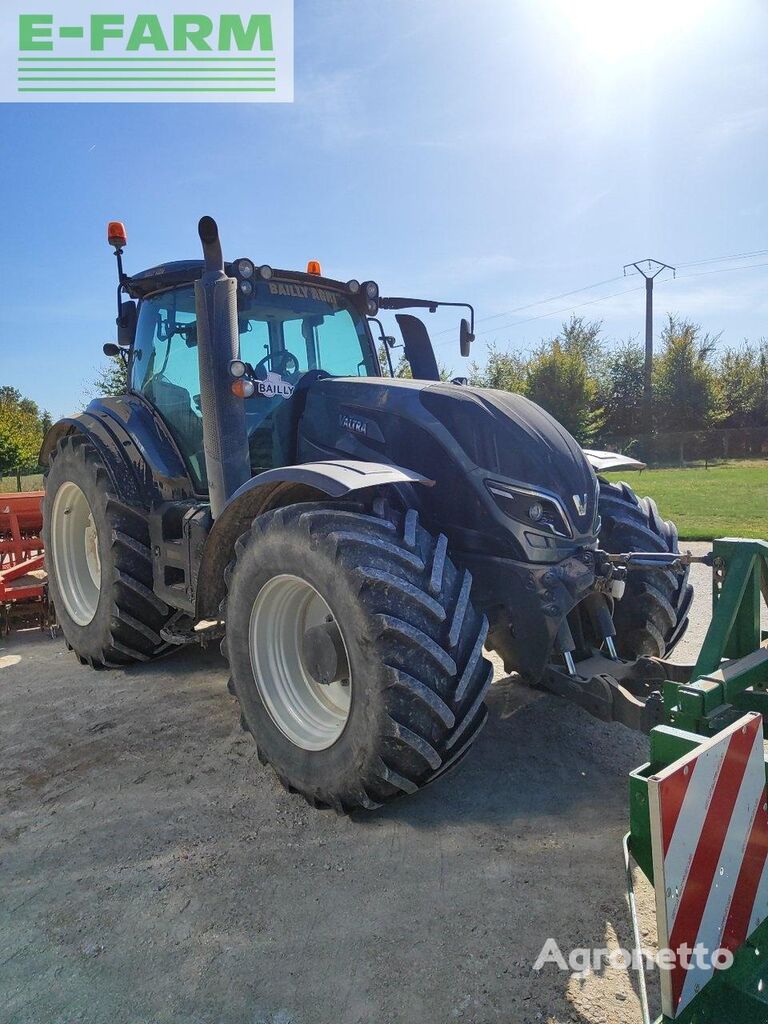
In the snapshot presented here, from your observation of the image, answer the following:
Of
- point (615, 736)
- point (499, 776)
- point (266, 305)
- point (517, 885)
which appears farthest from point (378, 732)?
point (266, 305)

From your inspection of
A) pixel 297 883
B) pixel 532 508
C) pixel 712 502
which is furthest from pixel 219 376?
pixel 712 502

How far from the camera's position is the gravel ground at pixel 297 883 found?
201cm

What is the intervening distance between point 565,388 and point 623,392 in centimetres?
890

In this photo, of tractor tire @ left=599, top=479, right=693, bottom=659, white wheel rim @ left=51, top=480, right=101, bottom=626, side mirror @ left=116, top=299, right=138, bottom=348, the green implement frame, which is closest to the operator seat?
side mirror @ left=116, top=299, right=138, bottom=348

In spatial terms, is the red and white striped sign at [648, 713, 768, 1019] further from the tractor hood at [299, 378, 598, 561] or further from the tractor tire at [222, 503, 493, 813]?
the tractor hood at [299, 378, 598, 561]

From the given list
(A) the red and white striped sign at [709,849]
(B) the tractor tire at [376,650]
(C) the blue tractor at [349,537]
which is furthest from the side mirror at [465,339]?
(A) the red and white striped sign at [709,849]

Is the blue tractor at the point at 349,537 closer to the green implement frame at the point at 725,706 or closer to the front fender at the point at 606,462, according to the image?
the front fender at the point at 606,462

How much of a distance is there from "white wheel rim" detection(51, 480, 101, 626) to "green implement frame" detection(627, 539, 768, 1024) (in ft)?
13.9

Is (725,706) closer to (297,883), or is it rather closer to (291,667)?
(297,883)

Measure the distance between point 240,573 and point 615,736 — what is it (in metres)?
2.00

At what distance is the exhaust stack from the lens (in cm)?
353

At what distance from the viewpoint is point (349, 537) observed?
2672 mm

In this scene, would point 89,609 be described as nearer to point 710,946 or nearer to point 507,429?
point 507,429

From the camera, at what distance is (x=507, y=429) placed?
311 centimetres
